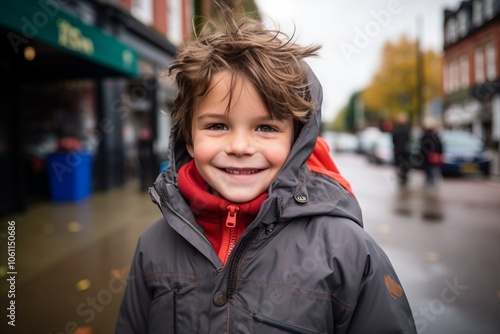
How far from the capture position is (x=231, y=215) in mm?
1365

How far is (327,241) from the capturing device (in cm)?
131

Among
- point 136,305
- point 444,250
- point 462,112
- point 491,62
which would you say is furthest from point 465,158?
point 462,112

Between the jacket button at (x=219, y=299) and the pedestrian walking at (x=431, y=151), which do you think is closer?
the jacket button at (x=219, y=299)

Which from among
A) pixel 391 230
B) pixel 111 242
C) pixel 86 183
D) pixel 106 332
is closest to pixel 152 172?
pixel 86 183

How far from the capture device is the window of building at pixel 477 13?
26.9m

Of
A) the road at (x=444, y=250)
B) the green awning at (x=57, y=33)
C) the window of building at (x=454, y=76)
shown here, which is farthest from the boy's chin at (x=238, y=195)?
the window of building at (x=454, y=76)

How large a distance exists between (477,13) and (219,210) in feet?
106

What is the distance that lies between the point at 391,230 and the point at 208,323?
537cm

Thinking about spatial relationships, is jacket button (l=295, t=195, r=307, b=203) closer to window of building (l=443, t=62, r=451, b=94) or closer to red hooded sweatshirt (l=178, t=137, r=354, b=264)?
red hooded sweatshirt (l=178, t=137, r=354, b=264)

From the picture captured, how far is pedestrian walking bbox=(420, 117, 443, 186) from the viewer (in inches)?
425

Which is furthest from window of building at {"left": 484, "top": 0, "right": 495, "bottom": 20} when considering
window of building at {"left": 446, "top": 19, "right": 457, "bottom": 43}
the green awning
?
the green awning

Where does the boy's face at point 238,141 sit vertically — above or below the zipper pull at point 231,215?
above

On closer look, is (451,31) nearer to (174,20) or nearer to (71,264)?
(174,20)

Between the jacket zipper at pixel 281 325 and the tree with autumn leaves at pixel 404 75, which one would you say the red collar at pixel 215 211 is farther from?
the tree with autumn leaves at pixel 404 75
